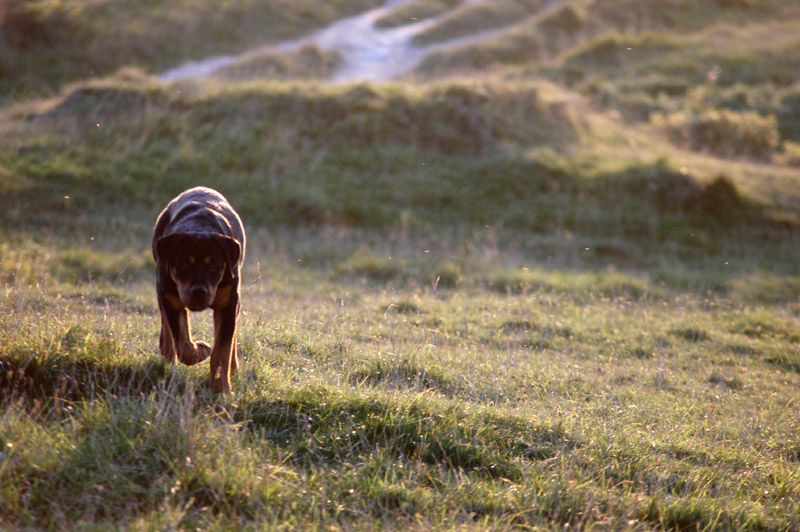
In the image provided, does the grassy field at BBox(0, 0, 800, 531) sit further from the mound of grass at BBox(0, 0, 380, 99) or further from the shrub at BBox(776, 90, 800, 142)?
the mound of grass at BBox(0, 0, 380, 99)

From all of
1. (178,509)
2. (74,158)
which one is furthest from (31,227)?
(178,509)

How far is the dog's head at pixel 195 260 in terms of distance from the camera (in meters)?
4.21

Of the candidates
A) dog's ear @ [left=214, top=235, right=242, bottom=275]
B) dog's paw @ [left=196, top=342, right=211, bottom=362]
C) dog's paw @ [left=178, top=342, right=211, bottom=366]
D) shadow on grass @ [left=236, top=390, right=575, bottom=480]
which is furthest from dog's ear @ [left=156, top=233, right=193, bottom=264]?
shadow on grass @ [left=236, top=390, right=575, bottom=480]

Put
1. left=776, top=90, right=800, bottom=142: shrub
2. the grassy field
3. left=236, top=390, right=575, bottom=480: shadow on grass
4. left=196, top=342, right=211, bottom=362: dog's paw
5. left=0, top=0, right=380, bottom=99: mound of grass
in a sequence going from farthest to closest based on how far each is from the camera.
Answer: left=0, top=0, right=380, bottom=99: mound of grass
left=776, top=90, right=800, bottom=142: shrub
left=196, top=342, right=211, bottom=362: dog's paw
left=236, top=390, right=575, bottom=480: shadow on grass
the grassy field

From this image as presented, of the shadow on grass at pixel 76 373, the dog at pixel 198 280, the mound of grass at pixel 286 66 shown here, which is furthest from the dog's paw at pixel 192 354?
the mound of grass at pixel 286 66

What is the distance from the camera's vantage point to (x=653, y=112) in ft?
75.4

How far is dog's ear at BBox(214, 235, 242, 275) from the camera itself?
4359 mm

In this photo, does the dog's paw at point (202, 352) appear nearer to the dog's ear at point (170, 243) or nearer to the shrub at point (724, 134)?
the dog's ear at point (170, 243)

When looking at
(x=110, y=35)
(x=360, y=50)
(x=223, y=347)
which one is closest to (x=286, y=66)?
(x=360, y=50)

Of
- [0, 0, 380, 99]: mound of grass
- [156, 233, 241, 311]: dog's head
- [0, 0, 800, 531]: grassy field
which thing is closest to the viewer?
[0, 0, 800, 531]: grassy field

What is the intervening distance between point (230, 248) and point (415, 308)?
4191 millimetres

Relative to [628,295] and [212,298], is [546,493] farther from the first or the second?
[628,295]

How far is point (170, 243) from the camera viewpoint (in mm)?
4316

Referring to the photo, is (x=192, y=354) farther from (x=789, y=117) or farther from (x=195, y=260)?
(x=789, y=117)
